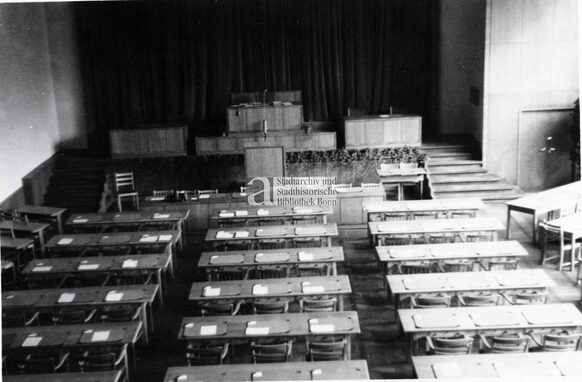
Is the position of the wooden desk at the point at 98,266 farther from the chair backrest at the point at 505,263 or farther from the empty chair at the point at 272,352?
the chair backrest at the point at 505,263

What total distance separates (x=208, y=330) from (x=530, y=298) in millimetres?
4674

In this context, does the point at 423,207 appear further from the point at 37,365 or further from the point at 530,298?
the point at 37,365

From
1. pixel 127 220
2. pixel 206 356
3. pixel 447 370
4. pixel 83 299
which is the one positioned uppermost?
pixel 127 220

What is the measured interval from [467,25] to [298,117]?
217 inches

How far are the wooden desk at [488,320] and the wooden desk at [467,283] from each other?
0.74 meters

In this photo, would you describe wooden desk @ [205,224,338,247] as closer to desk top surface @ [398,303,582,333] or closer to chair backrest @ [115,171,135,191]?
desk top surface @ [398,303,582,333]

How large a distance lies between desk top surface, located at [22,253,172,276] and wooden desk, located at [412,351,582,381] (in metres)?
5.28

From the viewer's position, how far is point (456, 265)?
11.9 meters

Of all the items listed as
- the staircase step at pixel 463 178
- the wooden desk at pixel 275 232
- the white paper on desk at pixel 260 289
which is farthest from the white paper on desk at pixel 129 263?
the staircase step at pixel 463 178

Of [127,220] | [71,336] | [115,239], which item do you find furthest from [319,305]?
[127,220]

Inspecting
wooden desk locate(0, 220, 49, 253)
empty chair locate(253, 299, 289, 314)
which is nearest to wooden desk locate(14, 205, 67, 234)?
wooden desk locate(0, 220, 49, 253)

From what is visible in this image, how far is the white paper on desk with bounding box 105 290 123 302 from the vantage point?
10.1 meters

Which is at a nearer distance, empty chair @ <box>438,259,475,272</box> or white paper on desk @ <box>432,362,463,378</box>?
white paper on desk @ <box>432,362,463,378</box>

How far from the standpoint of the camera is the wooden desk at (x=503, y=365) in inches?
298
